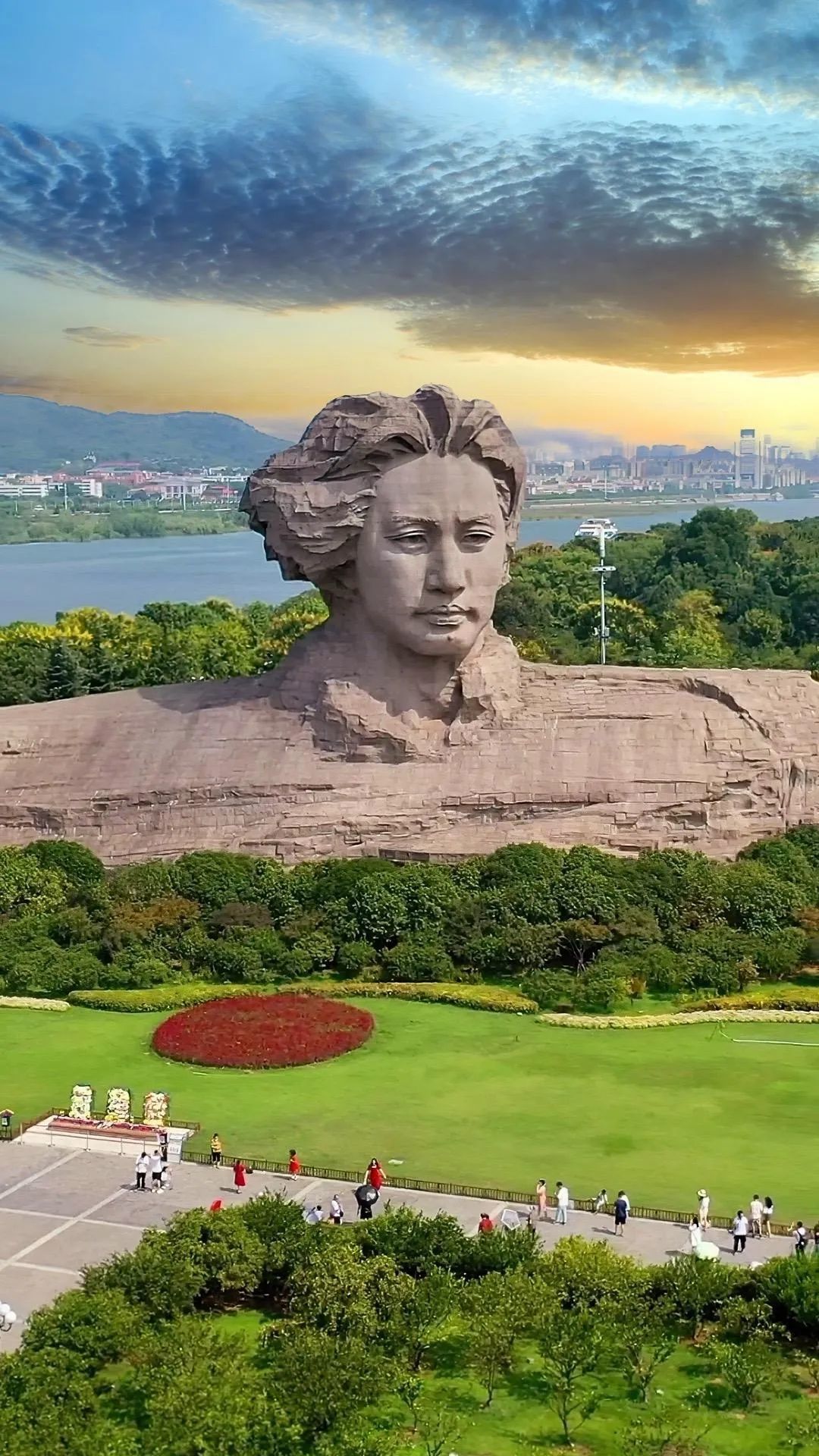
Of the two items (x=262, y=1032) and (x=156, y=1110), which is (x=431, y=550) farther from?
(x=156, y=1110)

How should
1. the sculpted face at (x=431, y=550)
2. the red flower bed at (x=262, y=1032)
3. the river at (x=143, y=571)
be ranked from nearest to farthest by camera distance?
1. the red flower bed at (x=262, y=1032)
2. the sculpted face at (x=431, y=550)
3. the river at (x=143, y=571)

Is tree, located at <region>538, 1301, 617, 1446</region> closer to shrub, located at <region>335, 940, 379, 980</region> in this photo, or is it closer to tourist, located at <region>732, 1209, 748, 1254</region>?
tourist, located at <region>732, 1209, 748, 1254</region>

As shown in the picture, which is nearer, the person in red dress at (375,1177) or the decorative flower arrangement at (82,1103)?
the person in red dress at (375,1177)

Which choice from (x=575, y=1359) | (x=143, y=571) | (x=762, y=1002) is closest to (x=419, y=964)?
(x=762, y=1002)

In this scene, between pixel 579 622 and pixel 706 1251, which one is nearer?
pixel 706 1251

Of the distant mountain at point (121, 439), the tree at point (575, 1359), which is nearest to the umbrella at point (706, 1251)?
the tree at point (575, 1359)

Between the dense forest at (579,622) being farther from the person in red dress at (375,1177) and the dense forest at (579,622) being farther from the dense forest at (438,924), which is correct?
the person in red dress at (375,1177)
